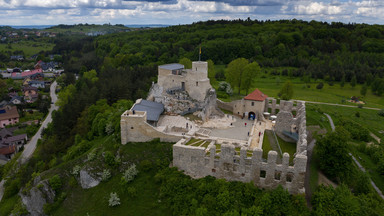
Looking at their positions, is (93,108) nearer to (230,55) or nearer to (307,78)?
(307,78)

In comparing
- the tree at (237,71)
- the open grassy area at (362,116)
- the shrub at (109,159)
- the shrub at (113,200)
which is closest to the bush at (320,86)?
the open grassy area at (362,116)

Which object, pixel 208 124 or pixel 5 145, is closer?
pixel 208 124

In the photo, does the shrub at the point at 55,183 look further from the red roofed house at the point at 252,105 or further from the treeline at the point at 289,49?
the treeline at the point at 289,49

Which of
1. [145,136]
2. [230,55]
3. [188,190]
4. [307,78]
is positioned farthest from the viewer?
[230,55]

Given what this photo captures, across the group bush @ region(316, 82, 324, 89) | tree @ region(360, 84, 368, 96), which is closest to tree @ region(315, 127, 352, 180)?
tree @ region(360, 84, 368, 96)

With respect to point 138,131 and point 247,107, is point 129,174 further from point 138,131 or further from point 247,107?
point 247,107

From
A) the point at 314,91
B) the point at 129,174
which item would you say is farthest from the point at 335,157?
the point at 314,91

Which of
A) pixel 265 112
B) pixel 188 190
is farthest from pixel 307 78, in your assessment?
pixel 188 190
